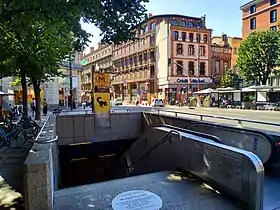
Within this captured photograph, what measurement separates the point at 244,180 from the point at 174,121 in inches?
278

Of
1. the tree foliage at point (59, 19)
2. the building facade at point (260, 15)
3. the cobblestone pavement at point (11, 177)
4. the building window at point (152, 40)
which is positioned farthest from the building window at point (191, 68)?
the cobblestone pavement at point (11, 177)

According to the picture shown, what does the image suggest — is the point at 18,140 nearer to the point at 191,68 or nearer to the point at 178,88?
the point at 178,88

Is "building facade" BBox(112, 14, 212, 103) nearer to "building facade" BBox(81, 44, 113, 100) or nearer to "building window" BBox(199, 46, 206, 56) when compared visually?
"building window" BBox(199, 46, 206, 56)

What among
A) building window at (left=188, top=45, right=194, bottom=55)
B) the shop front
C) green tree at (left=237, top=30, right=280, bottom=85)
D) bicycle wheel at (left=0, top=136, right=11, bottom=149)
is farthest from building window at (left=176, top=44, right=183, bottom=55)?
bicycle wheel at (left=0, top=136, right=11, bottom=149)

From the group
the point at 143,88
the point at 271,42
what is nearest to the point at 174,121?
the point at 271,42

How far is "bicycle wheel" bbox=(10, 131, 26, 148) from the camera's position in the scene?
1066cm

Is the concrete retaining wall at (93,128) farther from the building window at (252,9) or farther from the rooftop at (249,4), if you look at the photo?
the building window at (252,9)

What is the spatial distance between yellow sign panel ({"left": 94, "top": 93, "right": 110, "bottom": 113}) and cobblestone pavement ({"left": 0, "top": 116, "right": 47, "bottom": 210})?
13.1 feet

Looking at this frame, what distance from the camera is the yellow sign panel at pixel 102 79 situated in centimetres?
1272

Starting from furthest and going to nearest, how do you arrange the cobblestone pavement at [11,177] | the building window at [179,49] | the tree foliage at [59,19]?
the building window at [179,49], the tree foliage at [59,19], the cobblestone pavement at [11,177]

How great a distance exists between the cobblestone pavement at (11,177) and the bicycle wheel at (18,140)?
48 cm

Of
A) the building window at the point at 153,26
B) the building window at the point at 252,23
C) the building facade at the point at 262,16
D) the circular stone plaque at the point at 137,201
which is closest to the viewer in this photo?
the circular stone plaque at the point at 137,201

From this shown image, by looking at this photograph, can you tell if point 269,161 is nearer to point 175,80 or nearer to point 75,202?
point 75,202

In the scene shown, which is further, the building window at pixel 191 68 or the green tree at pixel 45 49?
the building window at pixel 191 68
